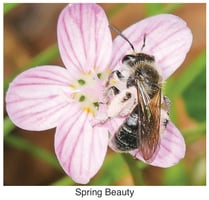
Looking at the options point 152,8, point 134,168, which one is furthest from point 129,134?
point 152,8

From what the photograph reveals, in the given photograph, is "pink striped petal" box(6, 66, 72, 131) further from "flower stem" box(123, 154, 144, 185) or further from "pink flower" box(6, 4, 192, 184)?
"flower stem" box(123, 154, 144, 185)

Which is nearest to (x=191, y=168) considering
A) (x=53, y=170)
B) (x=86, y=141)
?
(x=53, y=170)

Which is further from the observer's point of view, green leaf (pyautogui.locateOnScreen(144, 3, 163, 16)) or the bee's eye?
green leaf (pyautogui.locateOnScreen(144, 3, 163, 16))

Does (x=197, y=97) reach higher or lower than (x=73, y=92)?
lower

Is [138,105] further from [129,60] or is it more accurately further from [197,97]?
[197,97]

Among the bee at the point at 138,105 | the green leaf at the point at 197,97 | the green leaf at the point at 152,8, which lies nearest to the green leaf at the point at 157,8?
the green leaf at the point at 152,8

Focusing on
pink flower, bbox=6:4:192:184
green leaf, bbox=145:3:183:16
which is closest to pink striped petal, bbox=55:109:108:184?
pink flower, bbox=6:4:192:184
